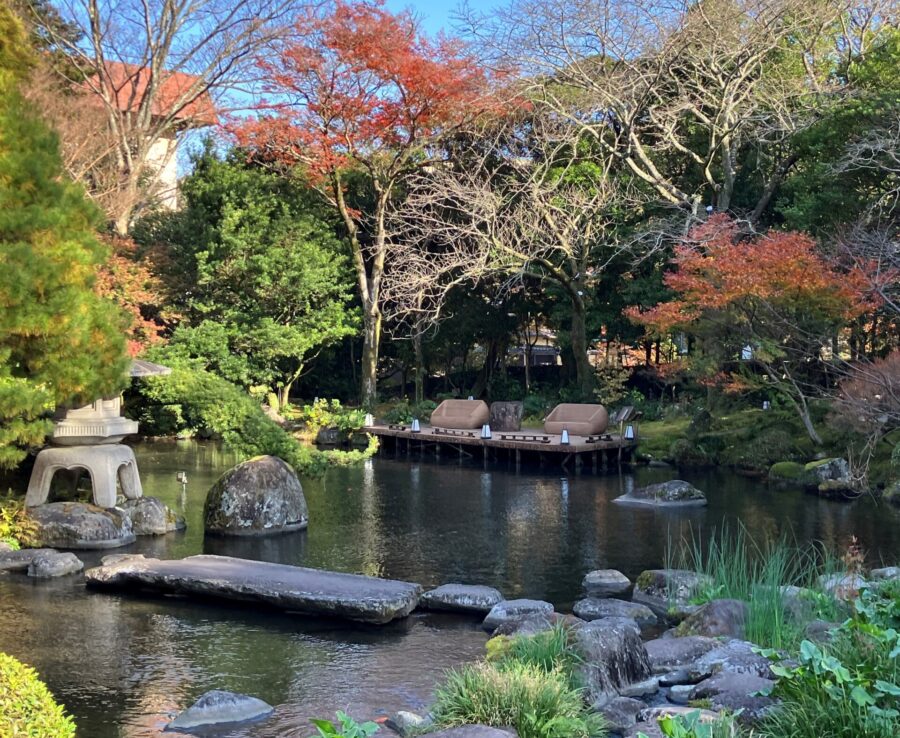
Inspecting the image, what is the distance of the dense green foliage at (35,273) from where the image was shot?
9.27 metres

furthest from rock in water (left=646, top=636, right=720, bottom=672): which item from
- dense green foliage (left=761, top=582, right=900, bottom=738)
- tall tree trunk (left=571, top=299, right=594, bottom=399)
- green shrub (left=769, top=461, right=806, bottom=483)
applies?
tall tree trunk (left=571, top=299, right=594, bottom=399)

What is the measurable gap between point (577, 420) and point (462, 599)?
43.8 ft

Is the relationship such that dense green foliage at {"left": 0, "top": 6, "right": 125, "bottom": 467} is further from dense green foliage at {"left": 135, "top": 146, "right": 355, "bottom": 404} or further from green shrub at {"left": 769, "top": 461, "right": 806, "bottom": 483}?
dense green foliage at {"left": 135, "top": 146, "right": 355, "bottom": 404}

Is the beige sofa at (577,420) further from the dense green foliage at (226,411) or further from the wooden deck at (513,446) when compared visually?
the dense green foliage at (226,411)

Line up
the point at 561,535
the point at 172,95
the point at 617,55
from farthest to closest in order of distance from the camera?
1. the point at 172,95
2. the point at 617,55
3. the point at 561,535

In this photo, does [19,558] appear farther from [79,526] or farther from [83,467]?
[83,467]

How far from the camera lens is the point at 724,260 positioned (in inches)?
658

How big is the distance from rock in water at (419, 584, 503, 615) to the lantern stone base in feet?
16.3

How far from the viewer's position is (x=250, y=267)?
2400 cm

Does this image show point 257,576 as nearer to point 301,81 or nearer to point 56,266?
point 56,266

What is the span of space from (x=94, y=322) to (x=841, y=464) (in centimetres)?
1260

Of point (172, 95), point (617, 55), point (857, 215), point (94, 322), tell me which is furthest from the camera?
point (172, 95)

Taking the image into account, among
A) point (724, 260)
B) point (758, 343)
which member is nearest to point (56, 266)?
point (724, 260)

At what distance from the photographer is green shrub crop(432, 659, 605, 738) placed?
512 centimetres
